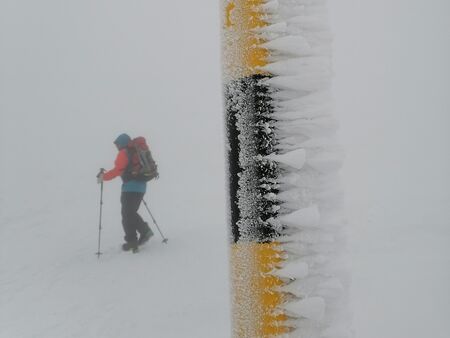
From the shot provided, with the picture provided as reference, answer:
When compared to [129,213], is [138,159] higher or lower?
higher

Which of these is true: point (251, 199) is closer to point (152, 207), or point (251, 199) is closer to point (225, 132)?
point (225, 132)

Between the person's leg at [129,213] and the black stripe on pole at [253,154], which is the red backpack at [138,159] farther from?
the black stripe on pole at [253,154]

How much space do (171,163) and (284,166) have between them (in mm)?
10945

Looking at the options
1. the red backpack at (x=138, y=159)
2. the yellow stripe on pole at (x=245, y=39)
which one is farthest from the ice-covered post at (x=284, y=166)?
the red backpack at (x=138, y=159)

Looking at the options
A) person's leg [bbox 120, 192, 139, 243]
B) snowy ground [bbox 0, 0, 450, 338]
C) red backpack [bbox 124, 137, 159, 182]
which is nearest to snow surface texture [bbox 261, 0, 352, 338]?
Result: snowy ground [bbox 0, 0, 450, 338]

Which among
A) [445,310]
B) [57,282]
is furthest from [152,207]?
[445,310]

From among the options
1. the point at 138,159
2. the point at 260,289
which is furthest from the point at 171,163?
the point at 260,289

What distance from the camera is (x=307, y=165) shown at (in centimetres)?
67

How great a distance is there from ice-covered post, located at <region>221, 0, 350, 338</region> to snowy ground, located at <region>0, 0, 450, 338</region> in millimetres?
1770

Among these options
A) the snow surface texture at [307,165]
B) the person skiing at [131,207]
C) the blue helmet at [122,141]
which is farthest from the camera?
the person skiing at [131,207]

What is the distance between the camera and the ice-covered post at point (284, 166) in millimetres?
658

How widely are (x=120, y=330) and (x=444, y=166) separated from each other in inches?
298

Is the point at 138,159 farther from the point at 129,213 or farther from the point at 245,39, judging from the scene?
the point at 245,39

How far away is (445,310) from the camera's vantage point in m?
2.53
